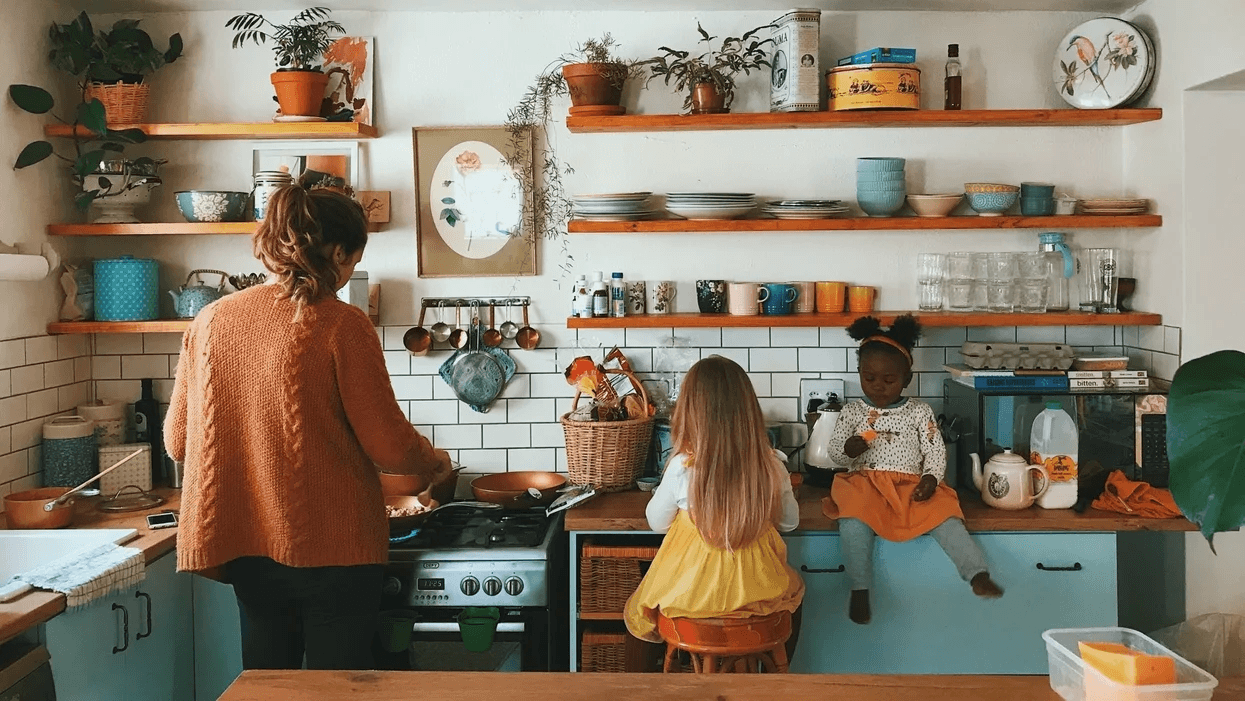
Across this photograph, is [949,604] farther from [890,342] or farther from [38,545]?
[38,545]

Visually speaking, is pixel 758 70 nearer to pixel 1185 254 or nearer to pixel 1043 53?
pixel 1043 53

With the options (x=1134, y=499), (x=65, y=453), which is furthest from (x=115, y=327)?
(x=1134, y=499)

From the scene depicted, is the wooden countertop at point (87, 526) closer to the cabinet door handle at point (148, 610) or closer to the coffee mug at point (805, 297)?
the cabinet door handle at point (148, 610)

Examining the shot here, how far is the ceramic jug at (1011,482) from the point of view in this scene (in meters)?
3.22

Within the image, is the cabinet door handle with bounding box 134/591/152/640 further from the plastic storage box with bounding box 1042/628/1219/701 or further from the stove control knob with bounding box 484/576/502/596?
the plastic storage box with bounding box 1042/628/1219/701

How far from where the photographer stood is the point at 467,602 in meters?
3.07

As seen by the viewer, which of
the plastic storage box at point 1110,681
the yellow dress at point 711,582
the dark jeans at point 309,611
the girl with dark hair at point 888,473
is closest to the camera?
the plastic storage box at point 1110,681

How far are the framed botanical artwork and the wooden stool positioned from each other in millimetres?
1492

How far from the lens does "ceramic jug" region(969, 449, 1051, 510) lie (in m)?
3.22

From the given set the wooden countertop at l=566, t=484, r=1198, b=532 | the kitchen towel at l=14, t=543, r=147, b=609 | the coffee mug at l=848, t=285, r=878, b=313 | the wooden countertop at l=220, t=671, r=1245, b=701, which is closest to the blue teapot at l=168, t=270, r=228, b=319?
the kitchen towel at l=14, t=543, r=147, b=609

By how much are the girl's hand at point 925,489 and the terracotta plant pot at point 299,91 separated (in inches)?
87.6

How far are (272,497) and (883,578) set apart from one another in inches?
68.1

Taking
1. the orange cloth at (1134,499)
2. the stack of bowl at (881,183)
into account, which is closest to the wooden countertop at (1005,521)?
the orange cloth at (1134,499)

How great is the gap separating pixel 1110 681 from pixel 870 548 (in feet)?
5.26
